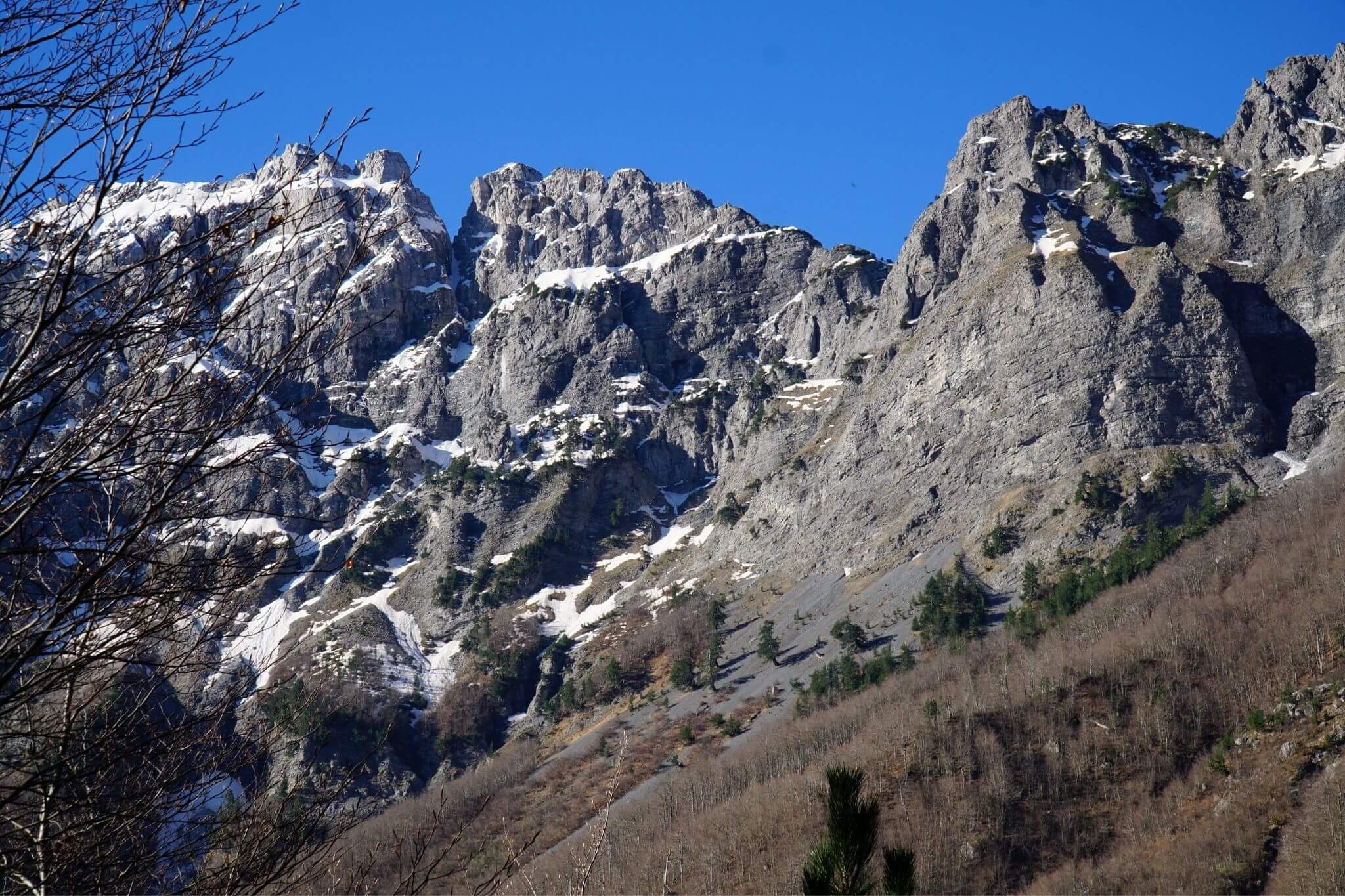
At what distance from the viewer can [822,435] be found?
14288 centimetres

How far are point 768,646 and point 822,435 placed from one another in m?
46.7

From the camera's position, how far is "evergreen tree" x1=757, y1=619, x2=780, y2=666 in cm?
10181

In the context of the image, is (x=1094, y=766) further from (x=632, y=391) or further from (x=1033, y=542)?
(x=632, y=391)

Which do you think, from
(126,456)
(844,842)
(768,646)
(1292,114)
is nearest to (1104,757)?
(768,646)

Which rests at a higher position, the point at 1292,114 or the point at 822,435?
the point at 1292,114

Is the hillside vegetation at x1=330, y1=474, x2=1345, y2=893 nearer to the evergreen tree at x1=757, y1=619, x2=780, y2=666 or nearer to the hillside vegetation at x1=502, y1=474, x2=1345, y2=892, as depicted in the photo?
the hillside vegetation at x1=502, y1=474, x2=1345, y2=892

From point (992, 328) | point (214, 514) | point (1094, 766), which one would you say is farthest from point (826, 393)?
point (214, 514)

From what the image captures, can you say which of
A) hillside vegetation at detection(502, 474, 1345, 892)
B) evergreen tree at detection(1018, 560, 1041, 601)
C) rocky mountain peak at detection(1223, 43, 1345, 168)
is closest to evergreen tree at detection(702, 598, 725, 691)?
hillside vegetation at detection(502, 474, 1345, 892)

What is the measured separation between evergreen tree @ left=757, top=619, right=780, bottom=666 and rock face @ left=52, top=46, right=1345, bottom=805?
3.71 ft

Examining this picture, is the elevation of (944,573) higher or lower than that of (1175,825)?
higher

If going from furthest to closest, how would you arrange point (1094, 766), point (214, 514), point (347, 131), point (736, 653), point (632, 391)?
point (632, 391) < point (736, 653) < point (1094, 766) < point (214, 514) < point (347, 131)

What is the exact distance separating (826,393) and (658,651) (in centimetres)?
5657

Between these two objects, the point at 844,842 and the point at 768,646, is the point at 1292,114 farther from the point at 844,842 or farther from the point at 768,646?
the point at 844,842

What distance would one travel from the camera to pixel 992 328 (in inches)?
4973
